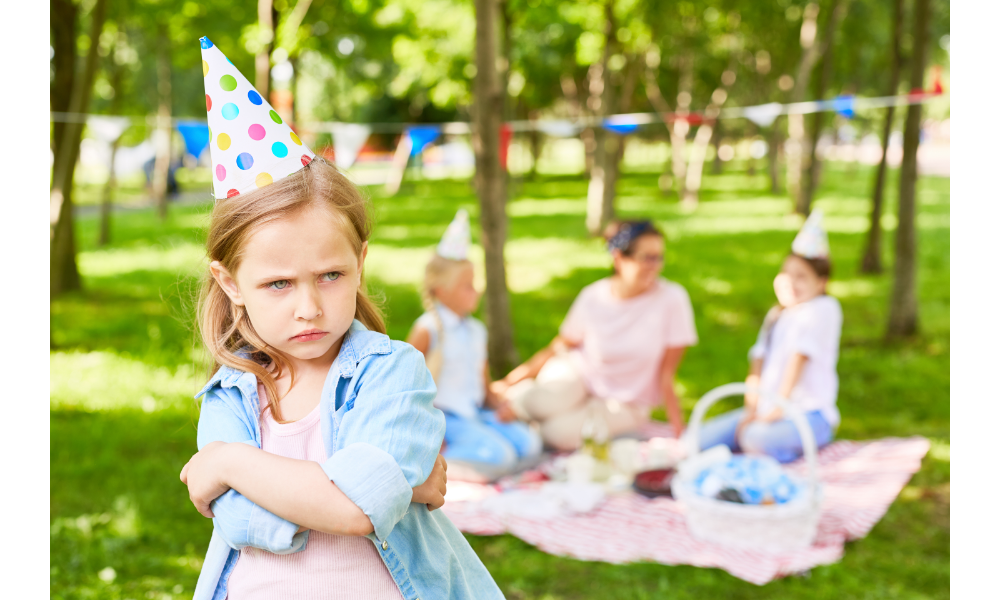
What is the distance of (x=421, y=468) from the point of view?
1365 mm

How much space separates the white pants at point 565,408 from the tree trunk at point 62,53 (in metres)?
6.59

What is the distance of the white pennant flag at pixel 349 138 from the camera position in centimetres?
942

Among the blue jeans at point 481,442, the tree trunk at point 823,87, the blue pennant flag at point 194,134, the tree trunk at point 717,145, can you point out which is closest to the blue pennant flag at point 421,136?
the blue pennant flag at point 194,134

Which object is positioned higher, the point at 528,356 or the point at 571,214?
the point at 571,214

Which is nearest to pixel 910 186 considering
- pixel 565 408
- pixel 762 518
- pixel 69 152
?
pixel 565 408

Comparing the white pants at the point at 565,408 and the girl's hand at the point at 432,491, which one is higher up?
the girl's hand at the point at 432,491

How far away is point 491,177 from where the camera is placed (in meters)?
5.96

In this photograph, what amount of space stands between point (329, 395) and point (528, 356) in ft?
19.8

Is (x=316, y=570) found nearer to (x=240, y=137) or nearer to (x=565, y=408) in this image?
(x=240, y=137)

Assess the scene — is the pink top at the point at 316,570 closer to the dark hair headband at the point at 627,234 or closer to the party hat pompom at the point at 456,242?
the party hat pompom at the point at 456,242

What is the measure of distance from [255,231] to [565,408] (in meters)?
4.11
